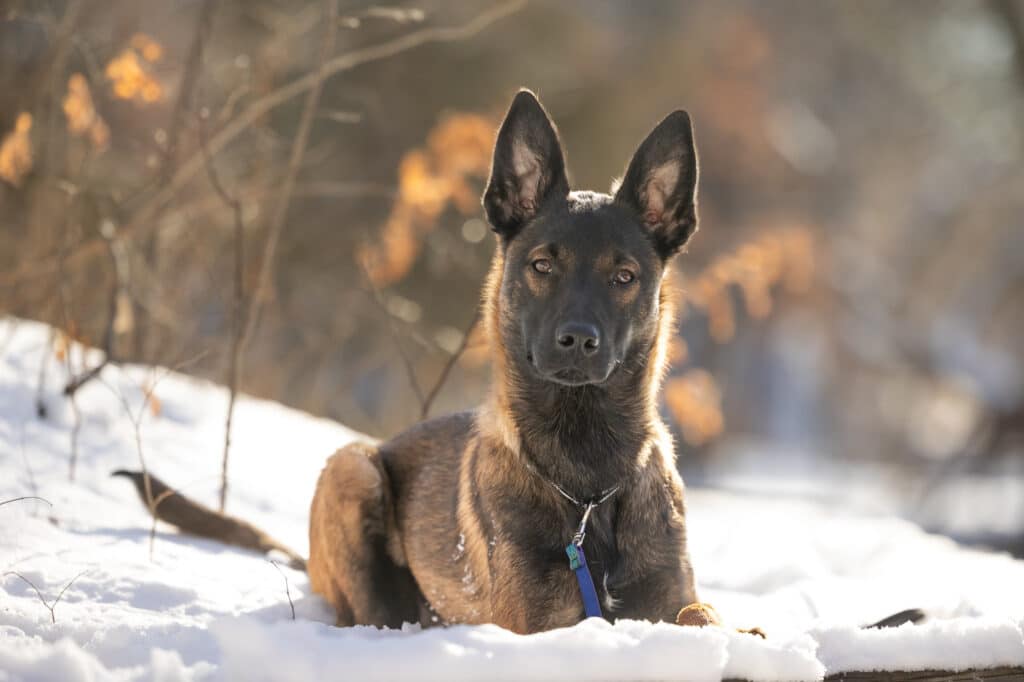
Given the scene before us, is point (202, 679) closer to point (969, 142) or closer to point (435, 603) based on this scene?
point (435, 603)

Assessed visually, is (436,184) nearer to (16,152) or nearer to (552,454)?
(16,152)

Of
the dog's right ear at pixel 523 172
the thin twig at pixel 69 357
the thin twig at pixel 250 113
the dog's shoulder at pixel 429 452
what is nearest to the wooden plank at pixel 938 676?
the dog's shoulder at pixel 429 452

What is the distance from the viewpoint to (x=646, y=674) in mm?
2660

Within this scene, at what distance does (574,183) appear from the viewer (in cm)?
1093

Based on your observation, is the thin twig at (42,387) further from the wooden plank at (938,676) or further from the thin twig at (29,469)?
the wooden plank at (938,676)

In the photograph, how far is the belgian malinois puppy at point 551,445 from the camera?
12.0 ft

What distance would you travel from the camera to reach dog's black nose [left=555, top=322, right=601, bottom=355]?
3.54 meters

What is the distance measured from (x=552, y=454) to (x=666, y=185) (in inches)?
45.5

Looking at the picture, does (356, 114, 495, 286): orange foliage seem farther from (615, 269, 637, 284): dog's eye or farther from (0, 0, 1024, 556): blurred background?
(615, 269, 637, 284): dog's eye

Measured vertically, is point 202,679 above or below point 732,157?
Result: below

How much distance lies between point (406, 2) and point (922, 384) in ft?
54.2

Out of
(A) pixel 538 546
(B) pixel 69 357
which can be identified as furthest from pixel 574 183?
(A) pixel 538 546

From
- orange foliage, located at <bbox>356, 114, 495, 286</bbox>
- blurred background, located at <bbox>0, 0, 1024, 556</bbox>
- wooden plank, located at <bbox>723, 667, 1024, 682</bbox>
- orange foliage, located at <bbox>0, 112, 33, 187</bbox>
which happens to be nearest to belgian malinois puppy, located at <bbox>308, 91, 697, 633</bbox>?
wooden plank, located at <bbox>723, 667, 1024, 682</bbox>

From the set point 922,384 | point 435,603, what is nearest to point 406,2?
point 435,603
